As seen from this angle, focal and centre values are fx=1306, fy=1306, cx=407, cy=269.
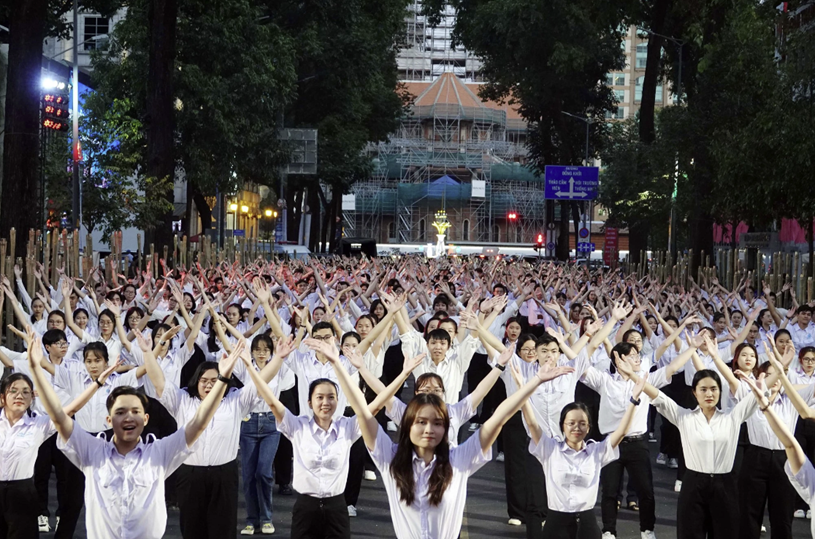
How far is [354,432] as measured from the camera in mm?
8273

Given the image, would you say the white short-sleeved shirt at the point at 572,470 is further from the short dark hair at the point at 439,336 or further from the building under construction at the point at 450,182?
the building under construction at the point at 450,182

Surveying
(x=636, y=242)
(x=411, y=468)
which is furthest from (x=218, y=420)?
(x=636, y=242)

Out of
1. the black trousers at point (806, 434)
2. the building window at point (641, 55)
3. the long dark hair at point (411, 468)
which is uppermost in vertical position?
the building window at point (641, 55)

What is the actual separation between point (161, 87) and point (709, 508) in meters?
20.9

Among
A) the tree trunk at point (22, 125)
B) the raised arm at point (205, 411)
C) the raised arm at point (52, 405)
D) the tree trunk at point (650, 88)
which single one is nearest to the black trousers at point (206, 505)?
the raised arm at point (205, 411)

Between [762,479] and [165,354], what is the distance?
193 inches

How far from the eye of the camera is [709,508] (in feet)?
29.0

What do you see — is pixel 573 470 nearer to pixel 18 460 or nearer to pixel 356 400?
pixel 356 400

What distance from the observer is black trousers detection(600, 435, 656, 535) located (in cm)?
1037

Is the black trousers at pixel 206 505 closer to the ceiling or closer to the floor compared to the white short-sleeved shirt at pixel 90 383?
closer to the floor

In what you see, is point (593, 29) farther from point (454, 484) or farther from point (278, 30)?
point (454, 484)

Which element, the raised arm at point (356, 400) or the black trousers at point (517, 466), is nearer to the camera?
the raised arm at point (356, 400)

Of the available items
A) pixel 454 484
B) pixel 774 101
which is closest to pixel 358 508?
pixel 454 484

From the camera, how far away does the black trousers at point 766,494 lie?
32.0ft
